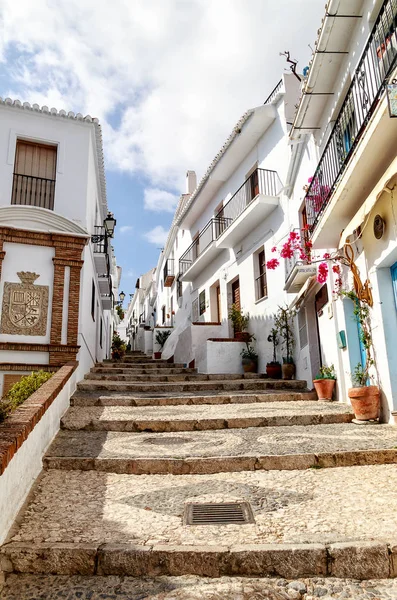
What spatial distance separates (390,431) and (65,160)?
939cm

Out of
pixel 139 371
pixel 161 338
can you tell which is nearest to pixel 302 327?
pixel 139 371

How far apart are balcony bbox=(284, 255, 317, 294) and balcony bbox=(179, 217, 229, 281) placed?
15.8 ft

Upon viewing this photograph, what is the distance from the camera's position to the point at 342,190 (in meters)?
6.25

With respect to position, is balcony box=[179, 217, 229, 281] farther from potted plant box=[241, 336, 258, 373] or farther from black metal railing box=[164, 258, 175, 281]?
potted plant box=[241, 336, 258, 373]

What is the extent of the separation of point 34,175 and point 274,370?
756 centimetres

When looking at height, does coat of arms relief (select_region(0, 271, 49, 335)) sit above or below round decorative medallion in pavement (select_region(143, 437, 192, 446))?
above

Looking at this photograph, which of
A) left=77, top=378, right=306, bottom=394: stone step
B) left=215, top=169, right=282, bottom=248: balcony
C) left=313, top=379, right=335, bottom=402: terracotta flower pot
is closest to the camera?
left=313, top=379, right=335, bottom=402: terracotta flower pot

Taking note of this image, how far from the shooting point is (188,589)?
2.58 metres

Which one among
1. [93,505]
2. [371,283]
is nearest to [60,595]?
[93,505]

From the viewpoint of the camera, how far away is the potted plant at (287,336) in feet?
34.0

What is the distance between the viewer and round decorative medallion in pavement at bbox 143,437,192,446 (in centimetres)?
536

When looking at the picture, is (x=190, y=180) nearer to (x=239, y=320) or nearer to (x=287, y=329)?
(x=239, y=320)

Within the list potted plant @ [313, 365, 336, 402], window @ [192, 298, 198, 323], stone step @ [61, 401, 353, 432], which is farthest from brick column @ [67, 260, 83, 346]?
window @ [192, 298, 198, 323]

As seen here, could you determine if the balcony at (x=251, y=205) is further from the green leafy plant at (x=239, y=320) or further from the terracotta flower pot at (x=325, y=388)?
the terracotta flower pot at (x=325, y=388)
